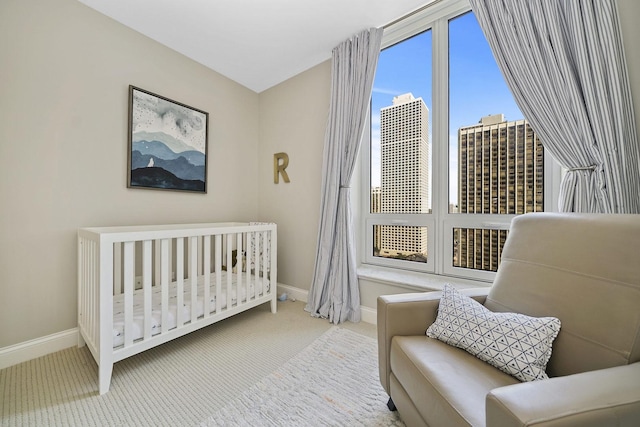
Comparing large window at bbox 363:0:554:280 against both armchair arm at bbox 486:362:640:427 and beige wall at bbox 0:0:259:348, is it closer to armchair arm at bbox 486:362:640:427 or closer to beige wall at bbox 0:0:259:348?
armchair arm at bbox 486:362:640:427

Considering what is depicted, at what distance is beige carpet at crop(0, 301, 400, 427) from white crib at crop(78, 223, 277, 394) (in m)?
0.14

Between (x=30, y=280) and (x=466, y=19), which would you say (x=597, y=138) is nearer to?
(x=466, y=19)

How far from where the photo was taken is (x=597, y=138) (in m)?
1.24

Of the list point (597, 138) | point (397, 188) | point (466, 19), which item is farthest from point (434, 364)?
point (466, 19)

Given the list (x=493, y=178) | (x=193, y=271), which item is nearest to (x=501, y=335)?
(x=493, y=178)

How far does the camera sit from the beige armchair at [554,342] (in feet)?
1.82

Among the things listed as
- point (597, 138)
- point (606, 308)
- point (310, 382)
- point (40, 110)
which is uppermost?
point (40, 110)

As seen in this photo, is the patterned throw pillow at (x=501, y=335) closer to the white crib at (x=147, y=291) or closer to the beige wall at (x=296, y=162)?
the white crib at (x=147, y=291)

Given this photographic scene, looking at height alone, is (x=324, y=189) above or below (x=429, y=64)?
below

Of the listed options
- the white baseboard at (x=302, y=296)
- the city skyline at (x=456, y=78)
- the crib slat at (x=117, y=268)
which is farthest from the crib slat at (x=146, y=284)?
the city skyline at (x=456, y=78)

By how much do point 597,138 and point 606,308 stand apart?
0.93 meters

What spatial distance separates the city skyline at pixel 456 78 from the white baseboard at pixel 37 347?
8.94 ft

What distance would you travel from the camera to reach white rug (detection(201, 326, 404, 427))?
1137 millimetres

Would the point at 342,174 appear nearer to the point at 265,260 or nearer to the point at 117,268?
the point at 265,260
